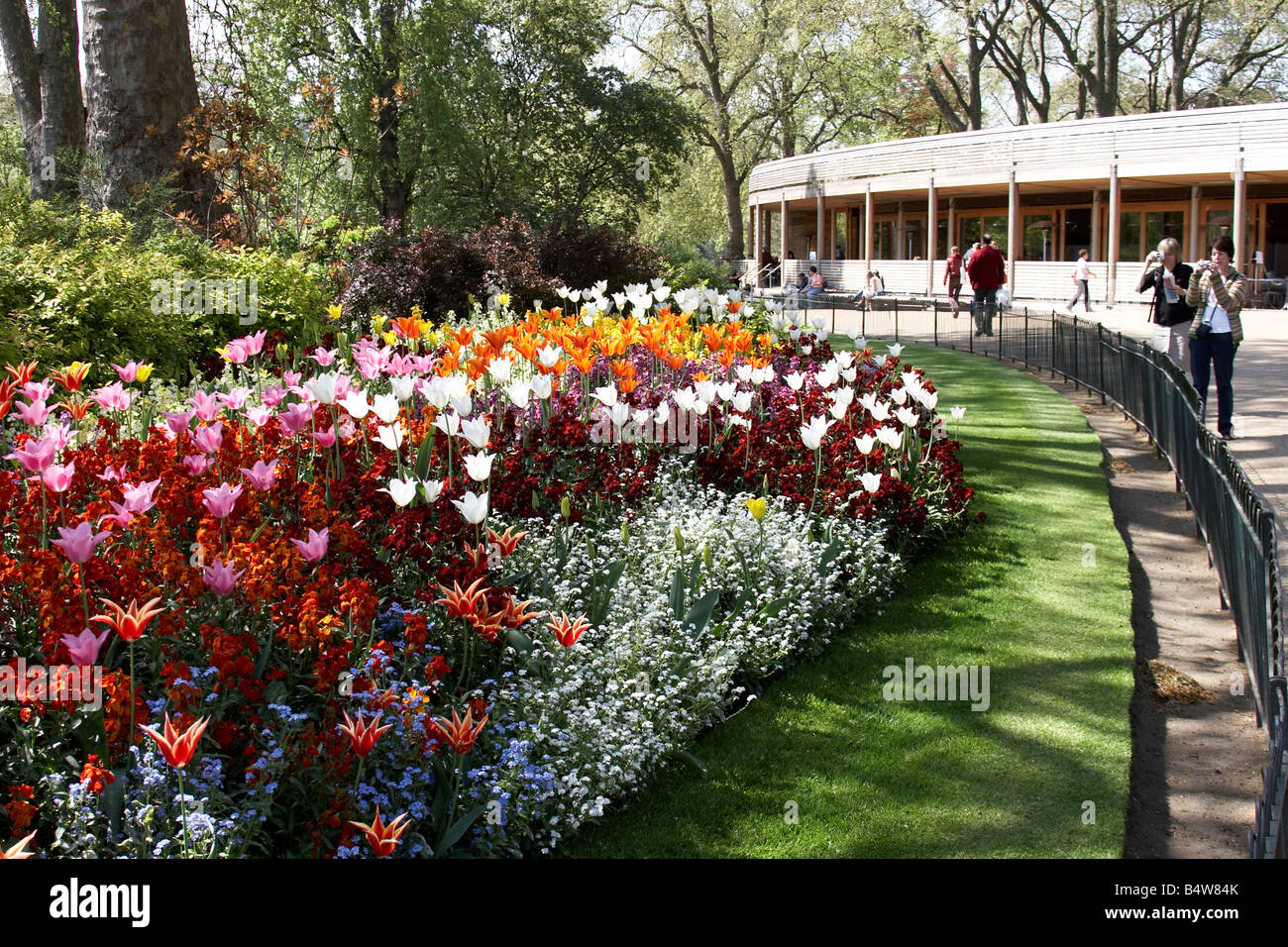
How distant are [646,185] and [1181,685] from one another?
27335 millimetres

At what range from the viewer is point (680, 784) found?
4.35 meters

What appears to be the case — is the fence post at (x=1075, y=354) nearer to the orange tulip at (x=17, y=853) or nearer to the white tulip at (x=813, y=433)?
the white tulip at (x=813, y=433)

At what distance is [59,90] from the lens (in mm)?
16594

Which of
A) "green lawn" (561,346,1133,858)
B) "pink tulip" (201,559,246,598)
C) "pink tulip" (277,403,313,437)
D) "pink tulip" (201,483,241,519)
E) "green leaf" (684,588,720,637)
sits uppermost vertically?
"pink tulip" (277,403,313,437)

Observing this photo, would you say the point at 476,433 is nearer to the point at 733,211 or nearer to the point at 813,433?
the point at 813,433

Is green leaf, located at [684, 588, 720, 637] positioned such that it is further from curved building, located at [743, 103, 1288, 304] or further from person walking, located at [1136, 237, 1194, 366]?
curved building, located at [743, 103, 1288, 304]

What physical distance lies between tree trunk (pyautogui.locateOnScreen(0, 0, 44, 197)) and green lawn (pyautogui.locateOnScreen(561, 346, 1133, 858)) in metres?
15.8

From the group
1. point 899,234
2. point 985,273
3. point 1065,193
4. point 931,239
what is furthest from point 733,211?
point 985,273

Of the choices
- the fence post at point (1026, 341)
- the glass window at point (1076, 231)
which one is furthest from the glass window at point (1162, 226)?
the fence post at point (1026, 341)

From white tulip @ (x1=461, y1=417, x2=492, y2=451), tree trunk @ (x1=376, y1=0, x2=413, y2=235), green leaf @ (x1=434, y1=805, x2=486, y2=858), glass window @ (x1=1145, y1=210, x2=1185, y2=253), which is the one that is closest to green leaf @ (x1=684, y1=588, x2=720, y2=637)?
white tulip @ (x1=461, y1=417, x2=492, y2=451)

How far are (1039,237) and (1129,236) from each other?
2.95 metres

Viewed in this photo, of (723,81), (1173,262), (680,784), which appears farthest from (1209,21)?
(680,784)

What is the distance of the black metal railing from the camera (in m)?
3.75
